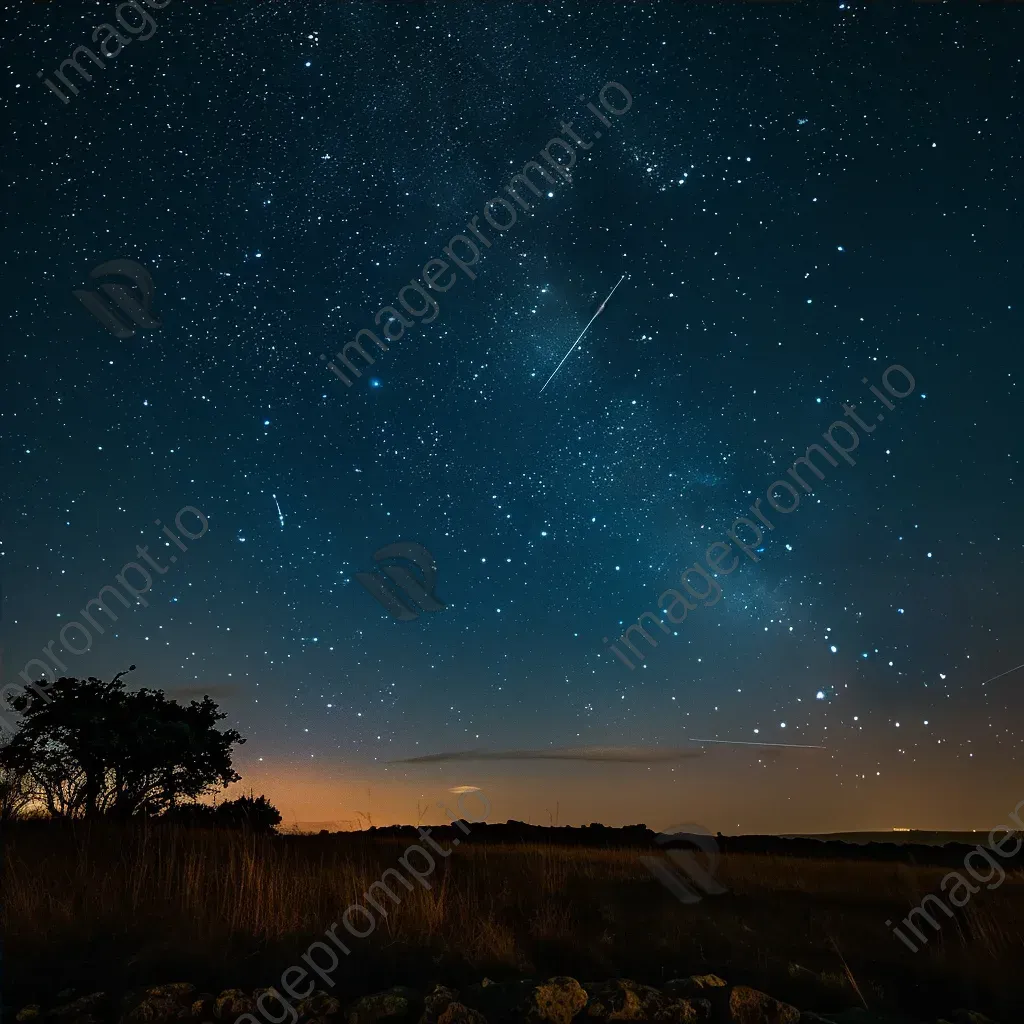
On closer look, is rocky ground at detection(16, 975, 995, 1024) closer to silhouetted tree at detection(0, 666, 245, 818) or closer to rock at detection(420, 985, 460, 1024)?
rock at detection(420, 985, 460, 1024)

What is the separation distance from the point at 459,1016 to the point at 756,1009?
186 cm

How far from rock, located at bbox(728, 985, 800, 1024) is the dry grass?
80 cm

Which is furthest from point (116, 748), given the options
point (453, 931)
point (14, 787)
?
point (453, 931)

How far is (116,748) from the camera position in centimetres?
1844

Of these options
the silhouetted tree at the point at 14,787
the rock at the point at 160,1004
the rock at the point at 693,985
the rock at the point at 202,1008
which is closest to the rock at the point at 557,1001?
the rock at the point at 693,985

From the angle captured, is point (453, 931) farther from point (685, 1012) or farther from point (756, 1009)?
point (756, 1009)

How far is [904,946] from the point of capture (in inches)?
293

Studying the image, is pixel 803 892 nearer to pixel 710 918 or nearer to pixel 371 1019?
pixel 710 918

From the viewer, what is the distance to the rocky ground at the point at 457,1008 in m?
5.02

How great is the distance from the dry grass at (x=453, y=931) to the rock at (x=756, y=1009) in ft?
2.62

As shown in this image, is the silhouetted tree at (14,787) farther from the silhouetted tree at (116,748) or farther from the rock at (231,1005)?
the rock at (231,1005)

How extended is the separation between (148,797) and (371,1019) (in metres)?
16.1

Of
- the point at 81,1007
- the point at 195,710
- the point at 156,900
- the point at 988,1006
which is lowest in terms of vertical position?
the point at 81,1007

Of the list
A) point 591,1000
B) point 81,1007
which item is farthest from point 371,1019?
point 81,1007
